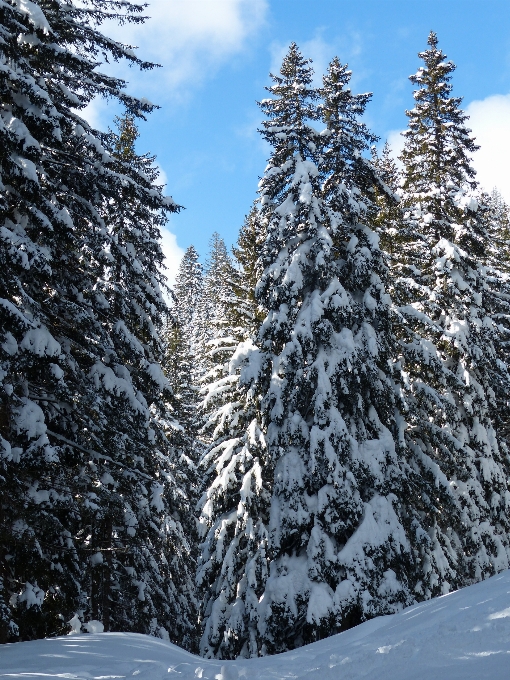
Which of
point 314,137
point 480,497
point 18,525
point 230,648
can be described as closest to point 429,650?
point 18,525

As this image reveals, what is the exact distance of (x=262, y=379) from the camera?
1515cm

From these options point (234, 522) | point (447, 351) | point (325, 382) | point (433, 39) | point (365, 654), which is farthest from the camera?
point (433, 39)

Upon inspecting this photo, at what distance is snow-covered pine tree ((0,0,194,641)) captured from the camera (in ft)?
27.3

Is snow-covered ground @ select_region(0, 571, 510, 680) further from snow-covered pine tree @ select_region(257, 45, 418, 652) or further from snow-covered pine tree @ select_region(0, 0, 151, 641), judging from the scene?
snow-covered pine tree @ select_region(257, 45, 418, 652)

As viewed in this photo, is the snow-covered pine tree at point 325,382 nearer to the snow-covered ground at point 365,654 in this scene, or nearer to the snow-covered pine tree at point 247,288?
the snow-covered pine tree at point 247,288

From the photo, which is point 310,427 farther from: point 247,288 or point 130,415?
point 247,288

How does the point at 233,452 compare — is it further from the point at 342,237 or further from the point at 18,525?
the point at 18,525

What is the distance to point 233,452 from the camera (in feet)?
56.7

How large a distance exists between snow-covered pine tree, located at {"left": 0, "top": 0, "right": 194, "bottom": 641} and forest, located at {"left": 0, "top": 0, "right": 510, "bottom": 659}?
5cm

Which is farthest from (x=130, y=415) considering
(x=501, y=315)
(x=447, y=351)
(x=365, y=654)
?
(x=501, y=315)

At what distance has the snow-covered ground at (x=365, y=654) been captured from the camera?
16.0 feet

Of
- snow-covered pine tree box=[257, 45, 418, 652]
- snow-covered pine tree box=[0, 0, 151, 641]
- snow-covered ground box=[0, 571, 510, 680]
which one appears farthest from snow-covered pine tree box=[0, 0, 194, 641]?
snow-covered pine tree box=[257, 45, 418, 652]

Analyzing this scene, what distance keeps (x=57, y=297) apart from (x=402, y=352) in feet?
34.3

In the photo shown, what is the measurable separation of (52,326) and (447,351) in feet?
44.6
